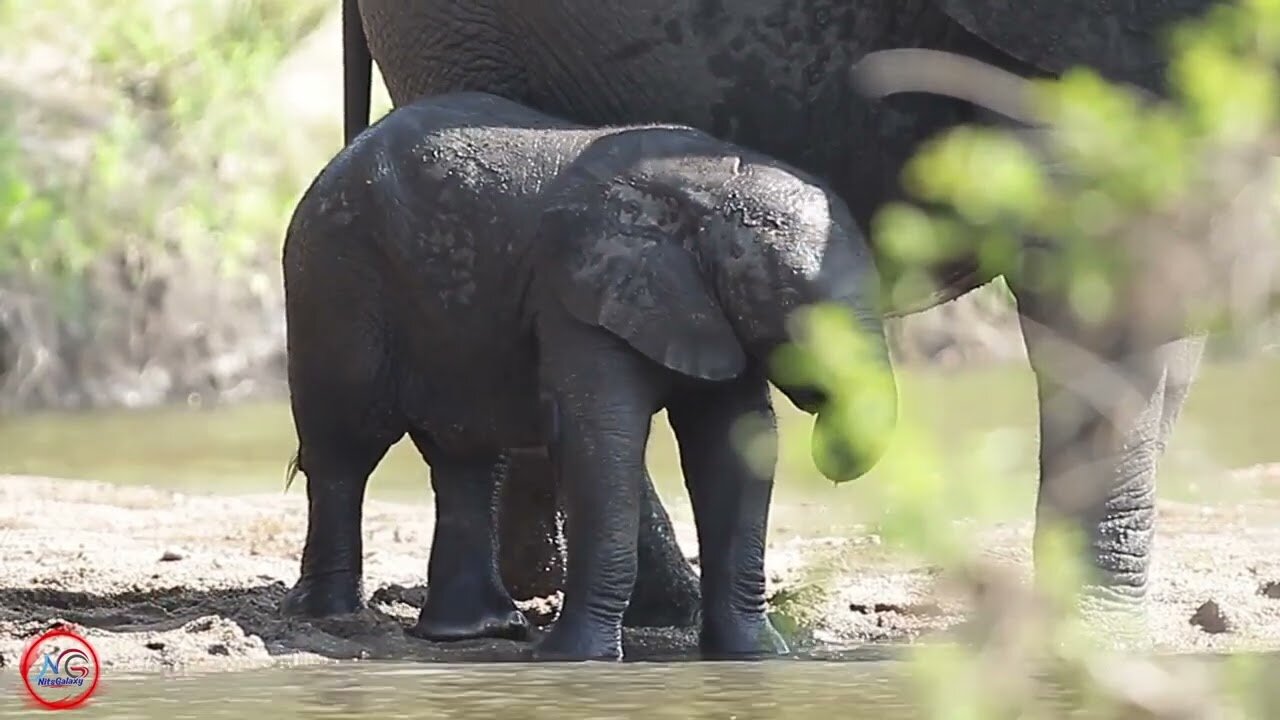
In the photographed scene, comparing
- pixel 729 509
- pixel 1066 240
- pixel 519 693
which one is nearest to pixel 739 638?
pixel 729 509

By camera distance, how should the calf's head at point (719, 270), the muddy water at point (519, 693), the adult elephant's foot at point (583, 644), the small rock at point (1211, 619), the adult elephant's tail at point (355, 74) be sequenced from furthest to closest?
the adult elephant's tail at point (355, 74), the small rock at point (1211, 619), the adult elephant's foot at point (583, 644), the calf's head at point (719, 270), the muddy water at point (519, 693)

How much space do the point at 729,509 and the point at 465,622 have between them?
2.68 feet

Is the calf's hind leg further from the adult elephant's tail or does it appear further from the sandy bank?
the adult elephant's tail

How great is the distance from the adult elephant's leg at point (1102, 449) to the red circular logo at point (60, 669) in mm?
2127

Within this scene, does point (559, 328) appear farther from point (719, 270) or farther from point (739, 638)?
point (739, 638)

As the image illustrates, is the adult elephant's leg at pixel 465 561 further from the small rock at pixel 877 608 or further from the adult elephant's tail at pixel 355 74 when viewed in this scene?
the adult elephant's tail at pixel 355 74

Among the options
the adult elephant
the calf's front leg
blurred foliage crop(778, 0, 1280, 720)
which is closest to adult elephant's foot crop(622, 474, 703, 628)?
the adult elephant

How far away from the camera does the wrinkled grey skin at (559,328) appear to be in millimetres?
5484

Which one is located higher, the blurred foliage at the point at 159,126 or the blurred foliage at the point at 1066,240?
the blurred foliage at the point at 159,126

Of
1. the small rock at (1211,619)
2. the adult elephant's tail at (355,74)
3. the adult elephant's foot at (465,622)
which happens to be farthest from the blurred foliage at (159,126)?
the small rock at (1211,619)

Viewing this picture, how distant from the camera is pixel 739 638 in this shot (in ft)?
18.8

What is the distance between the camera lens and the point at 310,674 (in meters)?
5.35

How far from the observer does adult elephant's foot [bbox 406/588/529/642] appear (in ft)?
20.0

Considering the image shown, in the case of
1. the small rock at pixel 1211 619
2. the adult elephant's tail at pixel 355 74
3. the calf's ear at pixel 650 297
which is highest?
the adult elephant's tail at pixel 355 74
